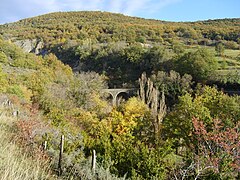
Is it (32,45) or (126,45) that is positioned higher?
(32,45)

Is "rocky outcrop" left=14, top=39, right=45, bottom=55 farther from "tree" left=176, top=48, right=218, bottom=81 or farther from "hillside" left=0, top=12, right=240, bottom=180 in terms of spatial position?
"tree" left=176, top=48, right=218, bottom=81

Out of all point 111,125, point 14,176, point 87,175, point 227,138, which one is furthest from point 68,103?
point 14,176

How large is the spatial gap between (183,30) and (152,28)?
998 cm

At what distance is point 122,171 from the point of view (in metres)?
8.24

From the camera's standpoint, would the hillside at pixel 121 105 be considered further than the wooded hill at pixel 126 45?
No

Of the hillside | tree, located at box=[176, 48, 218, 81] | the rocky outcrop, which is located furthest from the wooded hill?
tree, located at box=[176, 48, 218, 81]

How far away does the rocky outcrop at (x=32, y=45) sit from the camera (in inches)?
3164

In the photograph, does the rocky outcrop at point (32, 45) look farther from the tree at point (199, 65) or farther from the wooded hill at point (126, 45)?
the tree at point (199, 65)

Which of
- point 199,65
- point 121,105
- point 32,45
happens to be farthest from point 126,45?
point 121,105

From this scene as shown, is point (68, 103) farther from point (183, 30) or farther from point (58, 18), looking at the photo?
point (58, 18)

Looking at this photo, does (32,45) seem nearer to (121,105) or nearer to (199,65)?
(199,65)

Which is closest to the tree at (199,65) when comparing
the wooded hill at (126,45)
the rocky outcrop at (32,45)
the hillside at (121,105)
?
the hillside at (121,105)

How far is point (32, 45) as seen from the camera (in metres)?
82.4

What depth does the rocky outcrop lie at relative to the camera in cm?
8037
